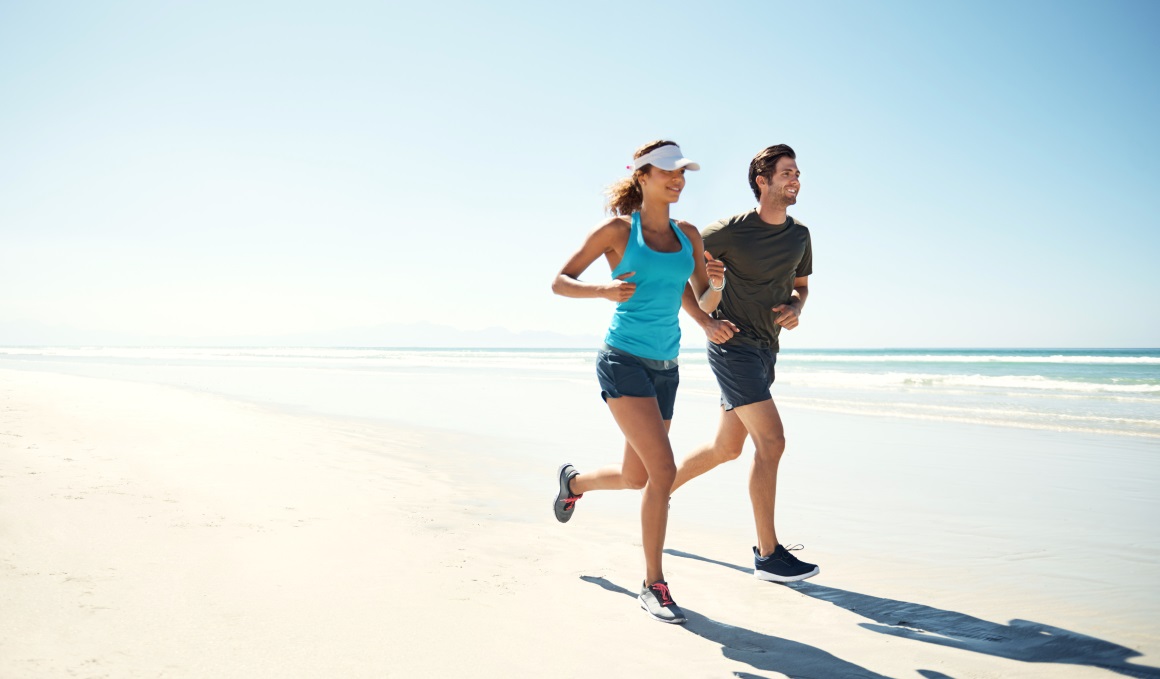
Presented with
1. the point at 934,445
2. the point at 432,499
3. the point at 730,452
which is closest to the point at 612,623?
the point at 730,452

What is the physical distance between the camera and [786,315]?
3.94m

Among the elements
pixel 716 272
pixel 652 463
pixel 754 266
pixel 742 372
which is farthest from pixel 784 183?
pixel 652 463

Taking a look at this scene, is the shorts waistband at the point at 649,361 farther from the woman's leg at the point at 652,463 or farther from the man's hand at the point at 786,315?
the man's hand at the point at 786,315

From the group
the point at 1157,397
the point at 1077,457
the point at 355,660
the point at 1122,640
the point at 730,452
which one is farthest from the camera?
the point at 1157,397

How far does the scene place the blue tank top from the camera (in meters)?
3.30

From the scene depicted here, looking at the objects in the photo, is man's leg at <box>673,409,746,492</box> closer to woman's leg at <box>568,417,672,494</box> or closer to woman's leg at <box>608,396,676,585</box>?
woman's leg at <box>568,417,672,494</box>

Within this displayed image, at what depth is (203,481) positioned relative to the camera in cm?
523

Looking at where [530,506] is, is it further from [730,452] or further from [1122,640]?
[1122,640]

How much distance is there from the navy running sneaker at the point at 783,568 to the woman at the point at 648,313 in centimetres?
77

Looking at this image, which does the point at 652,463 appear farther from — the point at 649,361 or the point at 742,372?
the point at 742,372

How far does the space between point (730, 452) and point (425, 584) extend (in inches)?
70.4

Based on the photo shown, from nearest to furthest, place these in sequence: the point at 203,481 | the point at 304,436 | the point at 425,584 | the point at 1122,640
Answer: the point at 1122,640 → the point at 425,584 → the point at 203,481 → the point at 304,436

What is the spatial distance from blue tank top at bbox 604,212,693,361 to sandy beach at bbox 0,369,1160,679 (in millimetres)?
1209

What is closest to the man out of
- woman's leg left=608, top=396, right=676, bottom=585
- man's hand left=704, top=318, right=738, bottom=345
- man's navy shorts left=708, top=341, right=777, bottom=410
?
man's navy shorts left=708, top=341, right=777, bottom=410
